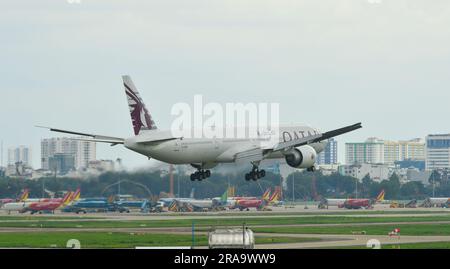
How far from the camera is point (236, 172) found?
12306cm

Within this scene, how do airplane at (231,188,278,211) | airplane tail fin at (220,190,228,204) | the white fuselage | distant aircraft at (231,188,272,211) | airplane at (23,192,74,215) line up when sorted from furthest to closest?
distant aircraft at (231,188,272,211) < airplane at (231,188,278,211) < airplane at (23,192,74,215) < airplane tail fin at (220,190,228,204) < the white fuselage

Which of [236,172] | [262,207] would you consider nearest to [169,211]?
[262,207]

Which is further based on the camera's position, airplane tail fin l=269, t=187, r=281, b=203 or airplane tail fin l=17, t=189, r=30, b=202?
airplane tail fin l=269, t=187, r=281, b=203

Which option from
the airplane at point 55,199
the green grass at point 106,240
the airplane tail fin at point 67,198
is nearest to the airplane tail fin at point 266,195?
the airplane tail fin at point 67,198

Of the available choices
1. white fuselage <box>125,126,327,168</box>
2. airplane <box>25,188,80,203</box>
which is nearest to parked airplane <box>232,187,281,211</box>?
airplane <box>25,188,80,203</box>

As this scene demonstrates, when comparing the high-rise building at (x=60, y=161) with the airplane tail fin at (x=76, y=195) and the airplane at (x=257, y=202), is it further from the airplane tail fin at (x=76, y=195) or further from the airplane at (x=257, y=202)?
the airplane at (x=257, y=202)

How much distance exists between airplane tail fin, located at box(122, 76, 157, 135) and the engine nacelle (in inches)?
618

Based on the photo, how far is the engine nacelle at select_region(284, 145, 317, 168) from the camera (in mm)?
114312

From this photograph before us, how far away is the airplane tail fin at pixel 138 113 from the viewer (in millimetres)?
110000

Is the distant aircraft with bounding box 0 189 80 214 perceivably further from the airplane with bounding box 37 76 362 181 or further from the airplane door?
the airplane door

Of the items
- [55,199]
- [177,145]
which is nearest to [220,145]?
[177,145]

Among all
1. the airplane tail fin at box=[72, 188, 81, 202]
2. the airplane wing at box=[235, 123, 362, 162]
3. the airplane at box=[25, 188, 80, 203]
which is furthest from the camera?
the airplane at box=[25, 188, 80, 203]

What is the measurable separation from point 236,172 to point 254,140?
9620 mm
